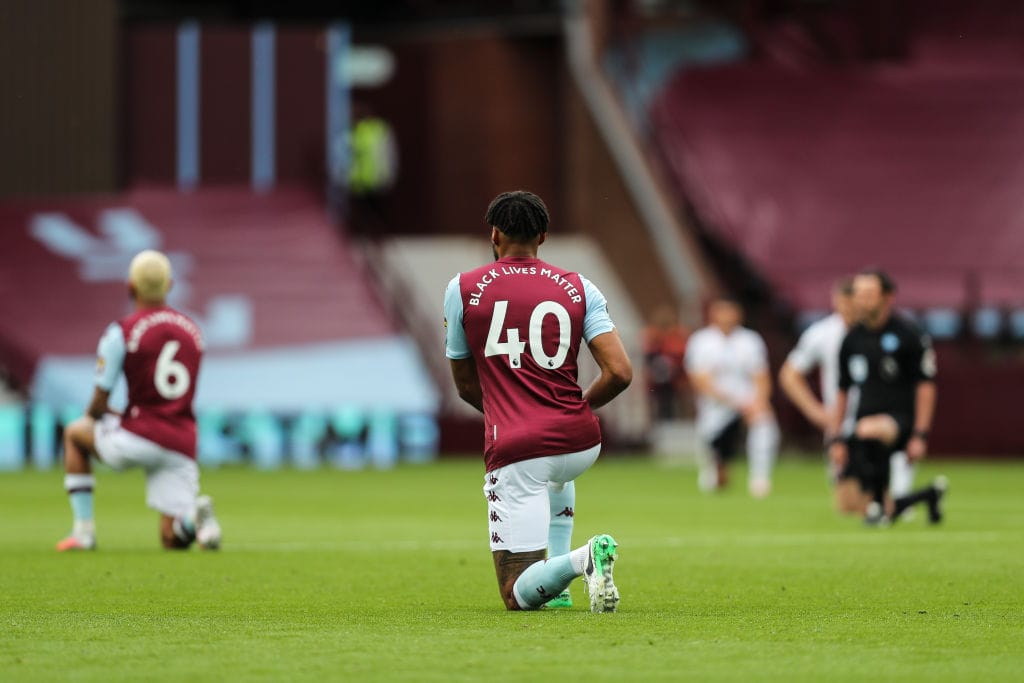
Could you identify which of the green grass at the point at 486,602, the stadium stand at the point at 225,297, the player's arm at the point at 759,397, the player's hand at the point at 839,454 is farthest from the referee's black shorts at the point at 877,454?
the stadium stand at the point at 225,297

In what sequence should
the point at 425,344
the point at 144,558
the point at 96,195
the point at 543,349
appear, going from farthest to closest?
the point at 96,195, the point at 425,344, the point at 144,558, the point at 543,349

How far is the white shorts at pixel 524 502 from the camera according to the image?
1001 centimetres

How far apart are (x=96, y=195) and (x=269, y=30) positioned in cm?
437

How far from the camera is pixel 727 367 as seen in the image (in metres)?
25.4

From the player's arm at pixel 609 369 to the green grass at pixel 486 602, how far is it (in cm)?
102

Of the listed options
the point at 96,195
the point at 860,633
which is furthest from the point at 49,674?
the point at 96,195

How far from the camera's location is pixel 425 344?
3634 centimetres

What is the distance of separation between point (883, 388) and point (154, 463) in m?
6.07

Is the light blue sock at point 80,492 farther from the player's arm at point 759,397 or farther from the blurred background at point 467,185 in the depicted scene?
the blurred background at point 467,185

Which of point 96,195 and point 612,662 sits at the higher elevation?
point 96,195

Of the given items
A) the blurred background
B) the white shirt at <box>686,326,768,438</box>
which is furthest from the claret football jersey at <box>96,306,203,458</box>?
the blurred background

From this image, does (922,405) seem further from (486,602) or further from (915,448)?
(486,602)

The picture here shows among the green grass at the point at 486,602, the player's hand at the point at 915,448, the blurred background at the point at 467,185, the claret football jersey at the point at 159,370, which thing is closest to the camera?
the green grass at the point at 486,602

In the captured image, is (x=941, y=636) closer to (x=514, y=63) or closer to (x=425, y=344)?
(x=425, y=344)
